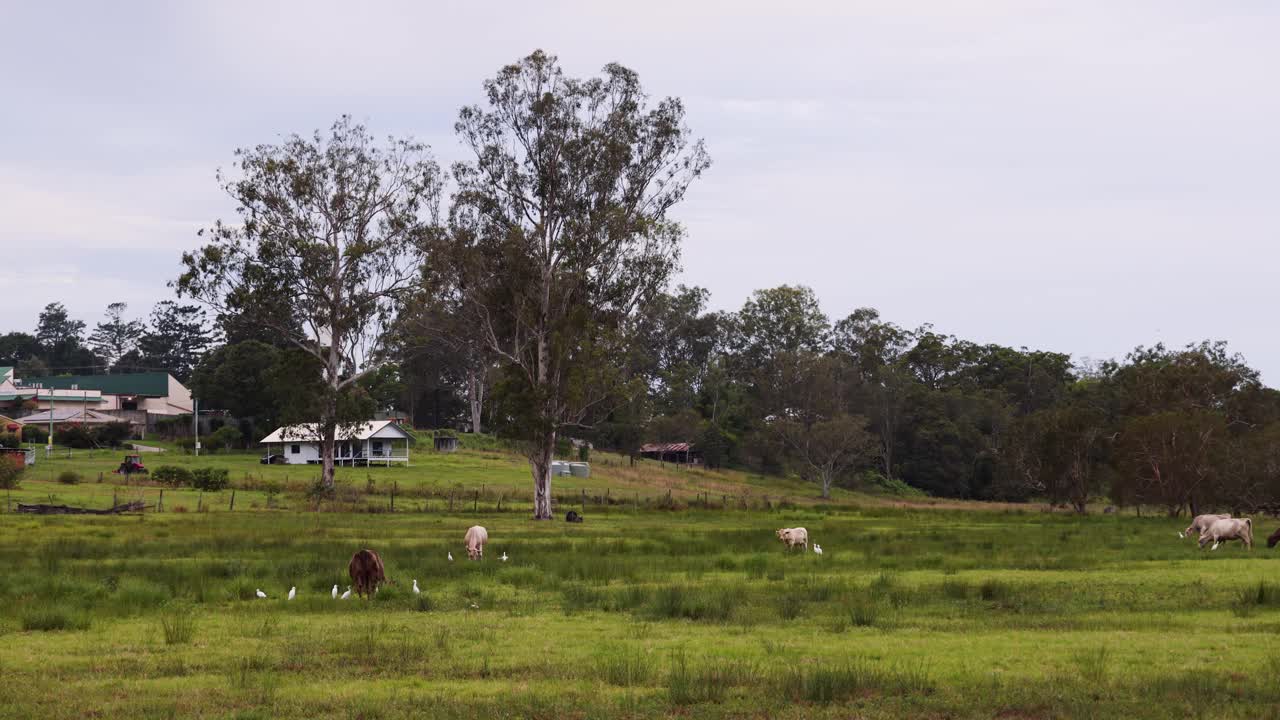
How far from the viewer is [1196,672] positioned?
14836mm

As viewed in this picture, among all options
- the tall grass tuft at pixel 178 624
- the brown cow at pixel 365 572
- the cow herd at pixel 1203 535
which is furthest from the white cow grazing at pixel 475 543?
the tall grass tuft at pixel 178 624

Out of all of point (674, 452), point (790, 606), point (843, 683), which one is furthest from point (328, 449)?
point (674, 452)

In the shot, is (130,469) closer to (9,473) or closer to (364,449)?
(9,473)

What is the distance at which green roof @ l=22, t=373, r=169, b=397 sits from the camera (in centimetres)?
13975

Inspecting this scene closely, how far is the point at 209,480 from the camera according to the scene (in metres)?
69.1

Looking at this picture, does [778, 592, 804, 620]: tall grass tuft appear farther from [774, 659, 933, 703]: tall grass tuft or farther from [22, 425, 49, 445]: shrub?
[22, 425, 49, 445]: shrub

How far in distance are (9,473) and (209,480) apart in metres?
10.5

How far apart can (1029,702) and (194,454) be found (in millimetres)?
101745

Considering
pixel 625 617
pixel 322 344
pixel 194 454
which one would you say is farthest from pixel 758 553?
pixel 194 454

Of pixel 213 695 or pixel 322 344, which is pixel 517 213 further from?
pixel 213 695

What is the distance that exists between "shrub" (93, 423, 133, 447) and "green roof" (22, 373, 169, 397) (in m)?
29.2

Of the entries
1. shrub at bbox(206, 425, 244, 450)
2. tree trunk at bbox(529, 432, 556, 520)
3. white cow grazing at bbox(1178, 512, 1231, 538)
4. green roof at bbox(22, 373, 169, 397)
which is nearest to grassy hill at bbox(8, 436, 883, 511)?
shrub at bbox(206, 425, 244, 450)

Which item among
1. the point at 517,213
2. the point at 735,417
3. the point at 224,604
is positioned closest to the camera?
the point at 224,604

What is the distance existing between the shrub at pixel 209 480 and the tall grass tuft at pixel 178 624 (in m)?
49.8
